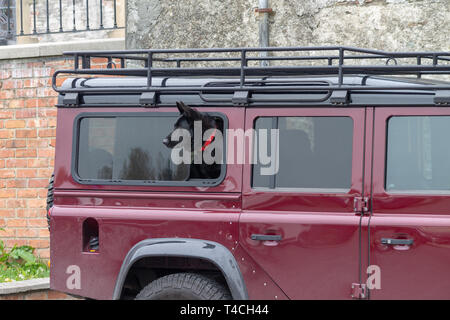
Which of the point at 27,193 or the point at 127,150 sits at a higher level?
the point at 127,150

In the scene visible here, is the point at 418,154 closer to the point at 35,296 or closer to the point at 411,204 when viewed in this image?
the point at 411,204

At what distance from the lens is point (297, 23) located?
8.89m

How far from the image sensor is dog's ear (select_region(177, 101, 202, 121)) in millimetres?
5176

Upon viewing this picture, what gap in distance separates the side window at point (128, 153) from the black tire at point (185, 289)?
64 cm

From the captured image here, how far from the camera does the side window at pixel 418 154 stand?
4.86 meters

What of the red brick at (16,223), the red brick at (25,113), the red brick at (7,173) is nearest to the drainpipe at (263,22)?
the red brick at (25,113)

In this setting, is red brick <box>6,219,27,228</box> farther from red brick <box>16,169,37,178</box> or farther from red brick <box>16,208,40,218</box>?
red brick <box>16,169,37,178</box>

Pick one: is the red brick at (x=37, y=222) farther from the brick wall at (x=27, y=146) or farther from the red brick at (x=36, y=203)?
the red brick at (x=36, y=203)

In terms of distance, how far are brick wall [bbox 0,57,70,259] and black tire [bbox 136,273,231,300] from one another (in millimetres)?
4270

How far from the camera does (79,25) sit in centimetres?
1538

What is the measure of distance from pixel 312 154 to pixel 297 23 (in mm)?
4080

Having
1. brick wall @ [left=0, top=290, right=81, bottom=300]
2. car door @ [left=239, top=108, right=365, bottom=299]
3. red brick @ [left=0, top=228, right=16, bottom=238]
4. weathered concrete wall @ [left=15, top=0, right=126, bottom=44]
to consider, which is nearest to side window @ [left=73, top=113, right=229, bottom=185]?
car door @ [left=239, top=108, right=365, bottom=299]

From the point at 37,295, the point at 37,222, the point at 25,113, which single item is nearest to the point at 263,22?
the point at 25,113

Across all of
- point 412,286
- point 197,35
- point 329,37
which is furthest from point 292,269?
point 197,35
